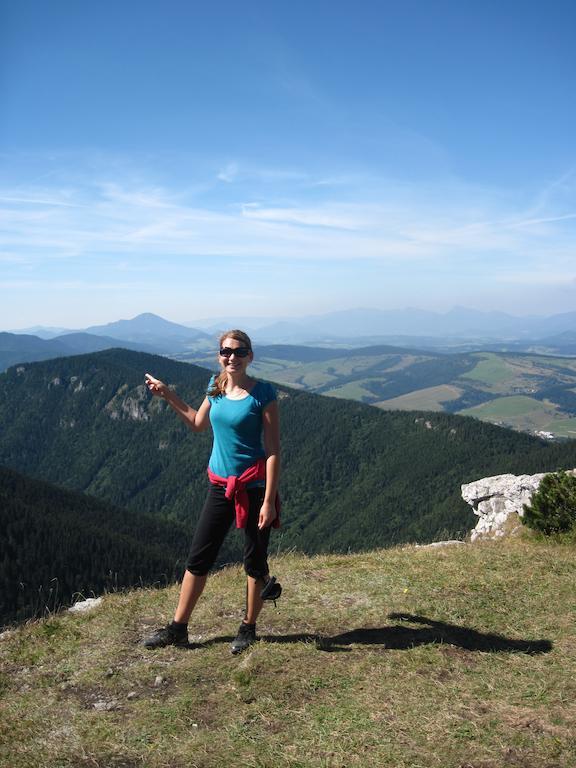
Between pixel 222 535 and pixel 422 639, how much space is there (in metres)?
3.70

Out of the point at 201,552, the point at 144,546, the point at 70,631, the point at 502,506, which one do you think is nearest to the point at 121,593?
the point at 70,631

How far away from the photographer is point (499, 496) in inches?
1091

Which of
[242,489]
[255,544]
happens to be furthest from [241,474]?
[255,544]

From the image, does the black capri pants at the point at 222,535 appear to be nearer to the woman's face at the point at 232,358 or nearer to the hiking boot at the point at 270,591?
the hiking boot at the point at 270,591

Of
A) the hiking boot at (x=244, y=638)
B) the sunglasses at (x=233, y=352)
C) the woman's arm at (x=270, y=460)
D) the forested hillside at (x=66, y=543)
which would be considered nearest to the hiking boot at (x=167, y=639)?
the hiking boot at (x=244, y=638)

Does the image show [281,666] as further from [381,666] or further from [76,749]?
[76,749]

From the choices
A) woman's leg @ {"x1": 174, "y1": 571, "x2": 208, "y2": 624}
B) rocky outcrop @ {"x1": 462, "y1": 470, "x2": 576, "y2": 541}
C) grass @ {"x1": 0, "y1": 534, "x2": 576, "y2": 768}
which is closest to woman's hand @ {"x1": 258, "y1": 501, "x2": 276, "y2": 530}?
woman's leg @ {"x1": 174, "y1": 571, "x2": 208, "y2": 624}

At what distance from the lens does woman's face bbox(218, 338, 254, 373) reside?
25.4 feet

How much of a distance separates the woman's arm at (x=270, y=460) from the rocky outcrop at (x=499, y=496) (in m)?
17.9

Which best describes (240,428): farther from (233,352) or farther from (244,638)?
(244,638)

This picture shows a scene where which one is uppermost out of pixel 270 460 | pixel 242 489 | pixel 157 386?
pixel 157 386

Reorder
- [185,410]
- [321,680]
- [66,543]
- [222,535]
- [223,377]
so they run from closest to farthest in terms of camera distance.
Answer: [321,680] → [223,377] → [222,535] → [185,410] → [66,543]

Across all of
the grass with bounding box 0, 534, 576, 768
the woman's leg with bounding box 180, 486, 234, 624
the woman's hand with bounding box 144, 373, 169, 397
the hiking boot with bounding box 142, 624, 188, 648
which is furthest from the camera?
the hiking boot with bounding box 142, 624, 188, 648

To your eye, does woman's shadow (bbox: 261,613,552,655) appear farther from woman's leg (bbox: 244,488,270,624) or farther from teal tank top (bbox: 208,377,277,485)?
teal tank top (bbox: 208,377,277,485)
